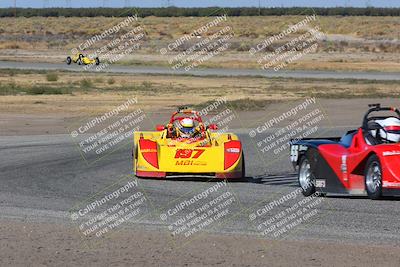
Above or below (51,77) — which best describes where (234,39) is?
below

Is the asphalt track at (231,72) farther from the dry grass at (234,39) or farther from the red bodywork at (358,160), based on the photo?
the red bodywork at (358,160)

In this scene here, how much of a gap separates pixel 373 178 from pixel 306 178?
198 cm

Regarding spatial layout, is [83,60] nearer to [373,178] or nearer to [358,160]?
[358,160]

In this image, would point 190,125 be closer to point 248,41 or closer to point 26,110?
point 26,110

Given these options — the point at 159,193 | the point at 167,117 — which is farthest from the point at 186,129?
the point at 167,117

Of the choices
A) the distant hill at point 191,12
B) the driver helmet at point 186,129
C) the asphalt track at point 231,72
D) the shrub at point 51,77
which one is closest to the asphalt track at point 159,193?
the driver helmet at point 186,129

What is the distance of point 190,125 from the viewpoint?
21.1 m

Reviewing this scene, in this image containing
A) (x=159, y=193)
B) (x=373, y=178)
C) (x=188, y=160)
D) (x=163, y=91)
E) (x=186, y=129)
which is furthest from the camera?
(x=163, y=91)

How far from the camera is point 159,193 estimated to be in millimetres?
17531

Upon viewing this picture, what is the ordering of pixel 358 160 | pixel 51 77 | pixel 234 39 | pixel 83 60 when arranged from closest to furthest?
1. pixel 358 160
2. pixel 51 77
3. pixel 83 60
4. pixel 234 39

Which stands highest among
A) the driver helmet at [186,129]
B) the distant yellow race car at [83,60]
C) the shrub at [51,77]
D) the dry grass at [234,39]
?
the driver helmet at [186,129]

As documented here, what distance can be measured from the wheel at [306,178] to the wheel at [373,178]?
1.46 m

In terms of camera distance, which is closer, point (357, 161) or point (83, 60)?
point (357, 161)

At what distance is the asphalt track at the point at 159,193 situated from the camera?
1345 cm
